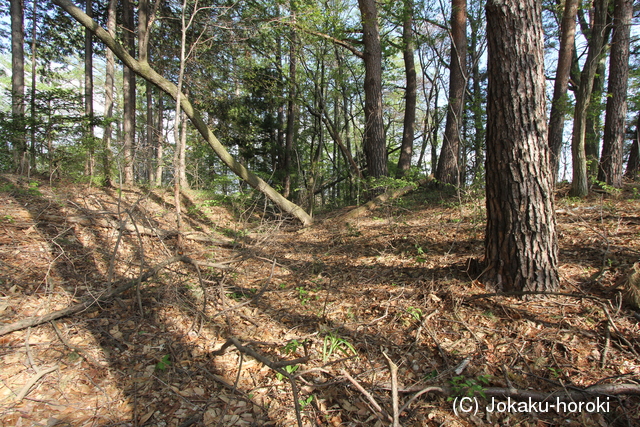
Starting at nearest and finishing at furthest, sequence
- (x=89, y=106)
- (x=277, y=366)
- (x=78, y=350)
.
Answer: (x=277, y=366) → (x=78, y=350) → (x=89, y=106)

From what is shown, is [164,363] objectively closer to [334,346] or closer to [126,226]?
[334,346]

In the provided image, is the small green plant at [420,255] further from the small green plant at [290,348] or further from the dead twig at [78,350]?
the dead twig at [78,350]

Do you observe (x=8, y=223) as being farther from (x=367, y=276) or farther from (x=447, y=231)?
(x=447, y=231)

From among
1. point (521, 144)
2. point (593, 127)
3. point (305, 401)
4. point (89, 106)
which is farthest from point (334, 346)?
point (89, 106)

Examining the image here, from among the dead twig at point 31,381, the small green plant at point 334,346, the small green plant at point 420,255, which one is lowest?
the dead twig at point 31,381

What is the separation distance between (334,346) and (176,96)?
5.75 meters

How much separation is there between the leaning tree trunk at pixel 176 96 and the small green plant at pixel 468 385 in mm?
5626

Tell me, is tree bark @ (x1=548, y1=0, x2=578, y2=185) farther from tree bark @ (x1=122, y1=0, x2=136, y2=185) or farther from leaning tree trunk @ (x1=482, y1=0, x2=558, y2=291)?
tree bark @ (x1=122, y1=0, x2=136, y2=185)

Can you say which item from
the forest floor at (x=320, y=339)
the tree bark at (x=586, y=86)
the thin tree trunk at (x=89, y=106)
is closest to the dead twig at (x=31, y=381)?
the forest floor at (x=320, y=339)

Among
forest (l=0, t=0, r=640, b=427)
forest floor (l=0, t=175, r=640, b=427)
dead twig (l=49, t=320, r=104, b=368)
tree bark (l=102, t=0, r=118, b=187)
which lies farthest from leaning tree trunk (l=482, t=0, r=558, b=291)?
tree bark (l=102, t=0, r=118, b=187)

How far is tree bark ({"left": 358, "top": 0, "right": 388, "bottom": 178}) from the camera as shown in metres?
7.96

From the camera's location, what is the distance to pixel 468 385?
2.22 m

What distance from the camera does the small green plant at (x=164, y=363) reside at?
2744 mm

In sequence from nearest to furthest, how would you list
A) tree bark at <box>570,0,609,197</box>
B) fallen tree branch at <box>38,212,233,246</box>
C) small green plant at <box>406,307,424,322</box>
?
small green plant at <box>406,307,424,322</box> < fallen tree branch at <box>38,212,233,246</box> < tree bark at <box>570,0,609,197</box>
